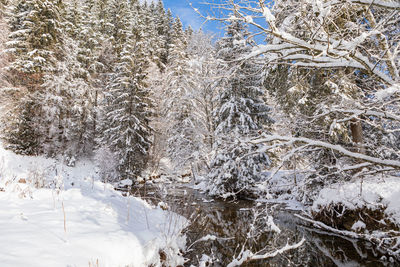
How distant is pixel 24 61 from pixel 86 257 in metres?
17.1

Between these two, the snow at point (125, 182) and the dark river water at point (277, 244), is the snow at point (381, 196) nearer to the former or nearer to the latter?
the dark river water at point (277, 244)

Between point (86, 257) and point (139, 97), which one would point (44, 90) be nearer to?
point (139, 97)

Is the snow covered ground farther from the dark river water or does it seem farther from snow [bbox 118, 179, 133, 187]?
snow [bbox 118, 179, 133, 187]

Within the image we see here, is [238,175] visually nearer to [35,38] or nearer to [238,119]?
[238,119]

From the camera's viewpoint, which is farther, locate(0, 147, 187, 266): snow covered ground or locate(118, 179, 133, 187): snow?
locate(118, 179, 133, 187): snow

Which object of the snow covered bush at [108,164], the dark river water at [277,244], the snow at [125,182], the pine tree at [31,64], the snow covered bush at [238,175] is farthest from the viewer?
the snow covered bush at [108,164]

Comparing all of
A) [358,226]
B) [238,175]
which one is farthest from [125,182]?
[358,226]

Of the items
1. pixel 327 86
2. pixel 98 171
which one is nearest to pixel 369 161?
pixel 327 86

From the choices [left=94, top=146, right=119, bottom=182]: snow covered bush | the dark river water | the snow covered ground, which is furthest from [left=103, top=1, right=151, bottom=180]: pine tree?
the snow covered ground

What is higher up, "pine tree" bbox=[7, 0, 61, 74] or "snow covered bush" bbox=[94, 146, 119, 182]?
"pine tree" bbox=[7, 0, 61, 74]

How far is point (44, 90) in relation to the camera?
15852 millimetres

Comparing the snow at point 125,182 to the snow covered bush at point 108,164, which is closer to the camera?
the snow at point 125,182

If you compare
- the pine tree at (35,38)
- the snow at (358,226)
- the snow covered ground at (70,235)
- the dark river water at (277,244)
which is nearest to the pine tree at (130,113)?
the pine tree at (35,38)

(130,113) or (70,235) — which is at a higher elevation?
(130,113)
